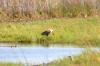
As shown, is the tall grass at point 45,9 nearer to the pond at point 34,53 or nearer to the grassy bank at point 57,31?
the grassy bank at point 57,31

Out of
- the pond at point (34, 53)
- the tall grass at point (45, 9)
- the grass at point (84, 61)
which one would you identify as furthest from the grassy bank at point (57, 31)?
the grass at point (84, 61)

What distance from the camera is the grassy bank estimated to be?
68.5 feet

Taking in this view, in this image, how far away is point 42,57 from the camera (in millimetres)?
15664

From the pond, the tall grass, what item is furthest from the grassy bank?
the pond

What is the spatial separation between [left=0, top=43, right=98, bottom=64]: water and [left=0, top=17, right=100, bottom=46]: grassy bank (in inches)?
73.0

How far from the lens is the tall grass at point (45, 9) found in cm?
2599

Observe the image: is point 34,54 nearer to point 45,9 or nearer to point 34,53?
point 34,53

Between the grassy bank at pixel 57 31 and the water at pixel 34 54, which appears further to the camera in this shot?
the grassy bank at pixel 57 31

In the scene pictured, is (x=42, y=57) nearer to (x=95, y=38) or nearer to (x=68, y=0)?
(x=95, y=38)

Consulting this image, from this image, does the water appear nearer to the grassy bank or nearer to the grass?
the grass

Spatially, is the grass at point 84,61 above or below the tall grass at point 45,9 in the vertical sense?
below

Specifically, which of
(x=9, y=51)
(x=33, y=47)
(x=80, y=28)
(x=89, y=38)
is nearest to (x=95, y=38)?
(x=89, y=38)

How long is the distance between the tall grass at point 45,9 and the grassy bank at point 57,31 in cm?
152

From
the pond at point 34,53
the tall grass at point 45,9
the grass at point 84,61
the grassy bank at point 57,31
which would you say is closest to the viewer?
the grass at point 84,61
